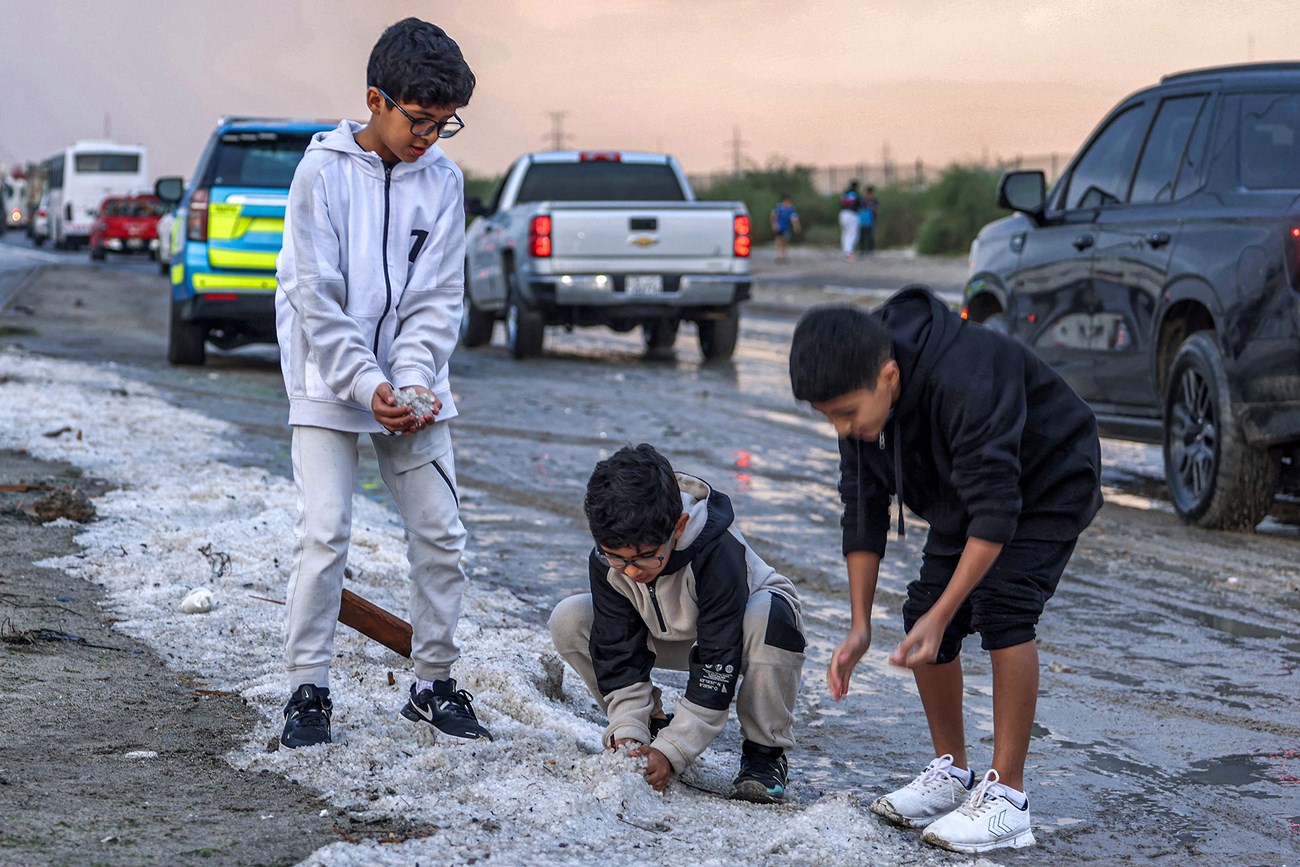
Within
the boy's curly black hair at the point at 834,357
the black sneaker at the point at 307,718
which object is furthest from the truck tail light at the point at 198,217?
the boy's curly black hair at the point at 834,357

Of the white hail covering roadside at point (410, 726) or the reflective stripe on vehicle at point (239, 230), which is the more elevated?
the reflective stripe on vehicle at point (239, 230)

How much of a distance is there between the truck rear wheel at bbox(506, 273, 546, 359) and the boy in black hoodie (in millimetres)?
12429

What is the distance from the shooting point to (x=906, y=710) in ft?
16.4

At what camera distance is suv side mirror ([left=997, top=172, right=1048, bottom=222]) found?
8930mm

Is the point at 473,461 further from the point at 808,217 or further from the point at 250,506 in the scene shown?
the point at 808,217

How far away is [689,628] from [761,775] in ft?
1.32

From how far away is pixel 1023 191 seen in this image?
29.4 feet

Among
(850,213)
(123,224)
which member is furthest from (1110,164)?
(123,224)

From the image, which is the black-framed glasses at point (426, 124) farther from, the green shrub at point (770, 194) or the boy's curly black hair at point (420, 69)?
the green shrub at point (770, 194)

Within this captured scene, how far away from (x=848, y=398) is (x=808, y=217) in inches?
2238

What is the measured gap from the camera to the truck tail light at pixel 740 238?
15.9m

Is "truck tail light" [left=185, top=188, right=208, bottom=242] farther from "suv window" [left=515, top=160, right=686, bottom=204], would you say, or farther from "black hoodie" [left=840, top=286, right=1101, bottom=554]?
"black hoodie" [left=840, top=286, right=1101, bottom=554]

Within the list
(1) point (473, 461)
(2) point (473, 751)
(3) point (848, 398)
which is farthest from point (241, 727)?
(1) point (473, 461)

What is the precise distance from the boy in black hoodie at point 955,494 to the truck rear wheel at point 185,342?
11251 mm
